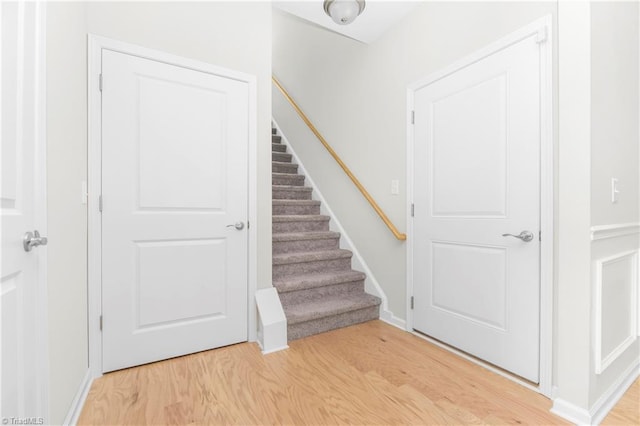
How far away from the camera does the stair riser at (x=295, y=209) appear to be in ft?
11.7

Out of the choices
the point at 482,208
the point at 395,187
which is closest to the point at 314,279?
the point at 395,187

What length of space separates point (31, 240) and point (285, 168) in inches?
133

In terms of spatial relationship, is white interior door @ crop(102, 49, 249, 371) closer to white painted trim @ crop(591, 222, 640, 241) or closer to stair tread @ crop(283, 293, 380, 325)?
stair tread @ crop(283, 293, 380, 325)

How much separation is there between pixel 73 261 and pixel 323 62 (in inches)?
129

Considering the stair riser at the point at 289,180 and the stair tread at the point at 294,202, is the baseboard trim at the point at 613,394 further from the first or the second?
the stair riser at the point at 289,180

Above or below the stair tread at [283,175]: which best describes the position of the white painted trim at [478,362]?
below

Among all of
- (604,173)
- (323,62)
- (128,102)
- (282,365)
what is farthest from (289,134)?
(604,173)

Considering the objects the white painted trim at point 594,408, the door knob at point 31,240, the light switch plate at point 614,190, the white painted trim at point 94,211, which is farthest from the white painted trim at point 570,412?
the white painted trim at point 94,211

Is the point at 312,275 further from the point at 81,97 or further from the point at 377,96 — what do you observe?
the point at 81,97

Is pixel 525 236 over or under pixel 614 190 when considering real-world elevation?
under

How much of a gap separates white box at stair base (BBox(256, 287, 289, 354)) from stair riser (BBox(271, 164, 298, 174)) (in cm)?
221

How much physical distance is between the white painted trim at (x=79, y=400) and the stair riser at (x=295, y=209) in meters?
2.15

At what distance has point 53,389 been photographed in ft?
4.13

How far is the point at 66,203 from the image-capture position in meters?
1.47
